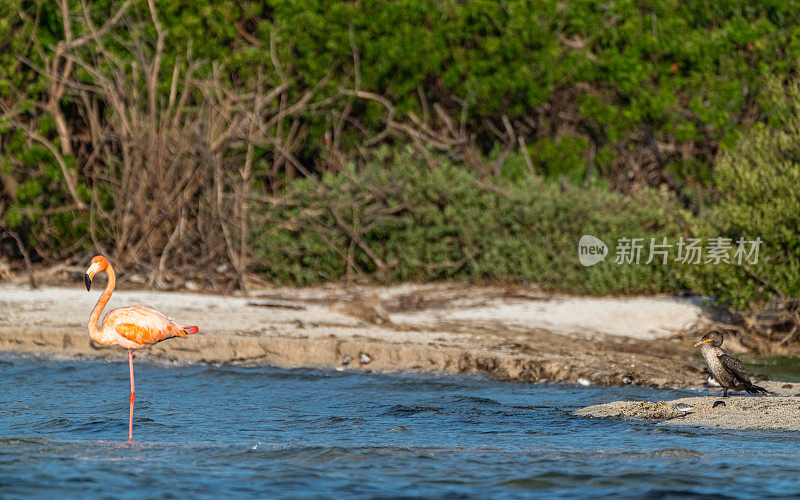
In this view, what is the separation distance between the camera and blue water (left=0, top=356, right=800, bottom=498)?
6422 mm

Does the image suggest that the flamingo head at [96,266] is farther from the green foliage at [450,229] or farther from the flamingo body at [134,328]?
the green foliage at [450,229]

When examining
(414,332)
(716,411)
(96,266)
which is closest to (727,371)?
(716,411)

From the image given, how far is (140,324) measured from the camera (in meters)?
7.41

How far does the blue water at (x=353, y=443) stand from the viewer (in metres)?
6.42

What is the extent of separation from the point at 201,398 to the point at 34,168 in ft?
22.7

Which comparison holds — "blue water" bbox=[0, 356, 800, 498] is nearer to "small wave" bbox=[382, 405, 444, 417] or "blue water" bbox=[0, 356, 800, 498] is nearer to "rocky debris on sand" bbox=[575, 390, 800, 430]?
"small wave" bbox=[382, 405, 444, 417]

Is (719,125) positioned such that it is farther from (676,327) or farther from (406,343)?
(406,343)

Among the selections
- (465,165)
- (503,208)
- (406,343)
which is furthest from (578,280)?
(406,343)

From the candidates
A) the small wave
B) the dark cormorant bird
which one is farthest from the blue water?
the dark cormorant bird

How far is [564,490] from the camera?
6.39m

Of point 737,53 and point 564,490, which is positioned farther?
point 737,53

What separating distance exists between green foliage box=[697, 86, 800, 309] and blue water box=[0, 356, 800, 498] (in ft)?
7.79

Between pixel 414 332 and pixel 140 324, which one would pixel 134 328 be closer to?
pixel 140 324

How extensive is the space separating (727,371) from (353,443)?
3.12 meters
